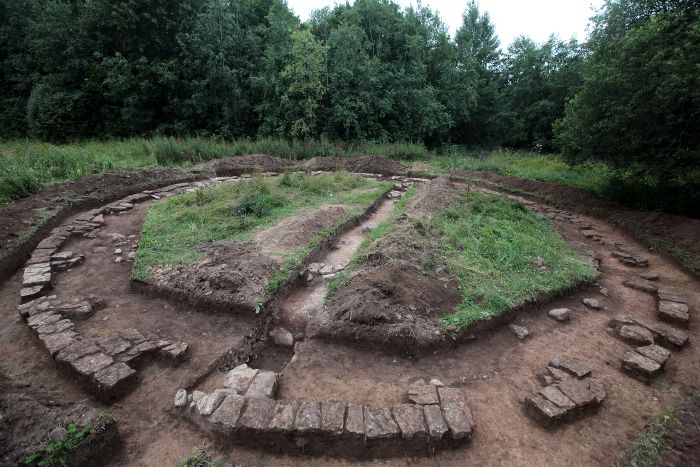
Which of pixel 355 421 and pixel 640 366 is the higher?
pixel 640 366

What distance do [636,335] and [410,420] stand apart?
10.5 feet

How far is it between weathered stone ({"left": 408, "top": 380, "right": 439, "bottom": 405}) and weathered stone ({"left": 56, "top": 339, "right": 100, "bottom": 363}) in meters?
3.24

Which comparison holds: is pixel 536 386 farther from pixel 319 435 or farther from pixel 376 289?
pixel 319 435

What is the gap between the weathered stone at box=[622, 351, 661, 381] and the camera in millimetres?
3483

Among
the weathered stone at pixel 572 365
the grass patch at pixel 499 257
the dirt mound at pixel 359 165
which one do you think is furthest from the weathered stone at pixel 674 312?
the dirt mound at pixel 359 165

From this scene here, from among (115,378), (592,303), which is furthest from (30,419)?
(592,303)

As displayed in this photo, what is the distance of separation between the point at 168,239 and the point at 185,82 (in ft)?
46.0

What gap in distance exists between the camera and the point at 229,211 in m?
7.19

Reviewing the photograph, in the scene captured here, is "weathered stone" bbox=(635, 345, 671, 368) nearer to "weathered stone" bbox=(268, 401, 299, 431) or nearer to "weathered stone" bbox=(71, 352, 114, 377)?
"weathered stone" bbox=(268, 401, 299, 431)

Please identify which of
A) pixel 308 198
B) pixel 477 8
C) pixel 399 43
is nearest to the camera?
pixel 308 198

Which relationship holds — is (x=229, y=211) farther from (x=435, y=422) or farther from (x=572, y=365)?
(x=572, y=365)

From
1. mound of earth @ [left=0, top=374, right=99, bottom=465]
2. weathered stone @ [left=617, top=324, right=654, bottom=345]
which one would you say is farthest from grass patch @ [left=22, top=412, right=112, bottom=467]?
weathered stone @ [left=617, top=324, right=654, bottom=345]

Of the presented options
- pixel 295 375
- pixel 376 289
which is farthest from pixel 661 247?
pixel 295 375

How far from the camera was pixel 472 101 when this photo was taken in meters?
20.6
